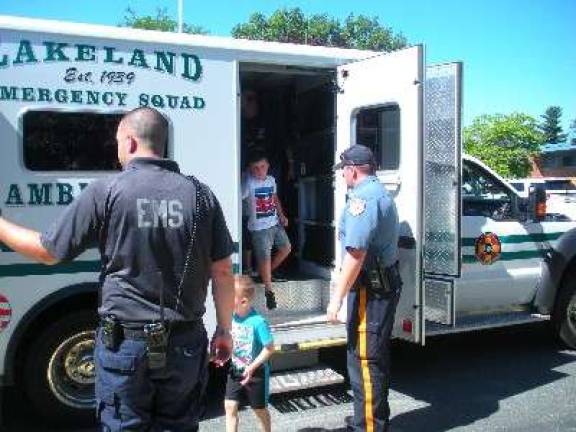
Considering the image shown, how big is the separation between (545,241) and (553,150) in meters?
42.8

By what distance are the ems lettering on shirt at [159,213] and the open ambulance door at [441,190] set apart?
2843mm

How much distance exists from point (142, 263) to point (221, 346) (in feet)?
1.93

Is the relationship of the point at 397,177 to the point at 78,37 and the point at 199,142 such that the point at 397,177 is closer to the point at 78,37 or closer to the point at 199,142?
the point at 199,142

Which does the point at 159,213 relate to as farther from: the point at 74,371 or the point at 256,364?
the point at 74,371

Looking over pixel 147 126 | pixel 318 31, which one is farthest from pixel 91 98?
pixel 318 31

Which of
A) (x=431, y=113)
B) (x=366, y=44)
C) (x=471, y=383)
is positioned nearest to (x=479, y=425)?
(x=471, y=383)

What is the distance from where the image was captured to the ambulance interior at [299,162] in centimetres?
623

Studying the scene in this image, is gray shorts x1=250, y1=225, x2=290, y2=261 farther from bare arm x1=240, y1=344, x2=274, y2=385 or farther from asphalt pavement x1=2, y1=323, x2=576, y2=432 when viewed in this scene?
bare arm x1=240, y1=344, x2=274, y2=385

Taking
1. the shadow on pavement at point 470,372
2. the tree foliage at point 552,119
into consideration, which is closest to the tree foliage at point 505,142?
the shadow on pavement at point 470,372

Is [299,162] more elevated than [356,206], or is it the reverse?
[299,162]

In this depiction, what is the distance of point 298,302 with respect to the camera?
20.6 feet

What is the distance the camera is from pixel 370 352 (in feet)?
14.4

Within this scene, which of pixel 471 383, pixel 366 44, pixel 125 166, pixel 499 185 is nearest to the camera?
pixel 125 166

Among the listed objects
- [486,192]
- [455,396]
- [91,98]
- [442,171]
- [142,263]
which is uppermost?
[91,98]
